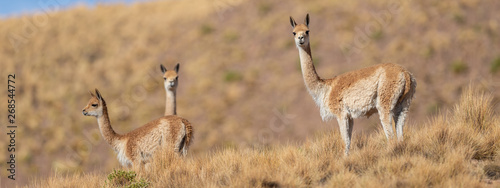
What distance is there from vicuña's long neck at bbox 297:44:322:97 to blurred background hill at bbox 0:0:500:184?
34.1 ft

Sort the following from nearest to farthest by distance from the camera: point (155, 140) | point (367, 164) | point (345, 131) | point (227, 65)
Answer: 1. point (367, 164)
2. point (345, 131)
3. point (155, 140)
4. point (227, 65)

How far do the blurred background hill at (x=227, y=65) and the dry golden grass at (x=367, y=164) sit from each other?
10185 mm

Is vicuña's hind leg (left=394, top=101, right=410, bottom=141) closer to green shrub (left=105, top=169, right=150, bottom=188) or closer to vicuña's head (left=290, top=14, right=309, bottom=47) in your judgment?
vicuña's head (left=290, top=14, right=309, bottom=47)

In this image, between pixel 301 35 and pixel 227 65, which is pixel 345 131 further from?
pixel 227 65

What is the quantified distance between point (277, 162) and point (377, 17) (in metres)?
20.4

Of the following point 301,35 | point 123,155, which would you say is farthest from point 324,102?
point 123,155

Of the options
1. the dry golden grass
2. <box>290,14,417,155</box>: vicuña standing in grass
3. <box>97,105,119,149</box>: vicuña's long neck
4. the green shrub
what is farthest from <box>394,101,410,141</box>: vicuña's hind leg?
<box>97,105,119,149</box>: vicuña's long neck

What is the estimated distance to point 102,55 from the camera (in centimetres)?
2992

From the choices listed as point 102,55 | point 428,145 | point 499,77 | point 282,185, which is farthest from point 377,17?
point 282,185

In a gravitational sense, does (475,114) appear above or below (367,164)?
above

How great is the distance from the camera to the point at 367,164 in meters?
7.37

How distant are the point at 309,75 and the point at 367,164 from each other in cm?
200

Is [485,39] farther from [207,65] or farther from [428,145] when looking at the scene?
[428,145]

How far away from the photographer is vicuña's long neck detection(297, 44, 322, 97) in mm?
8562
